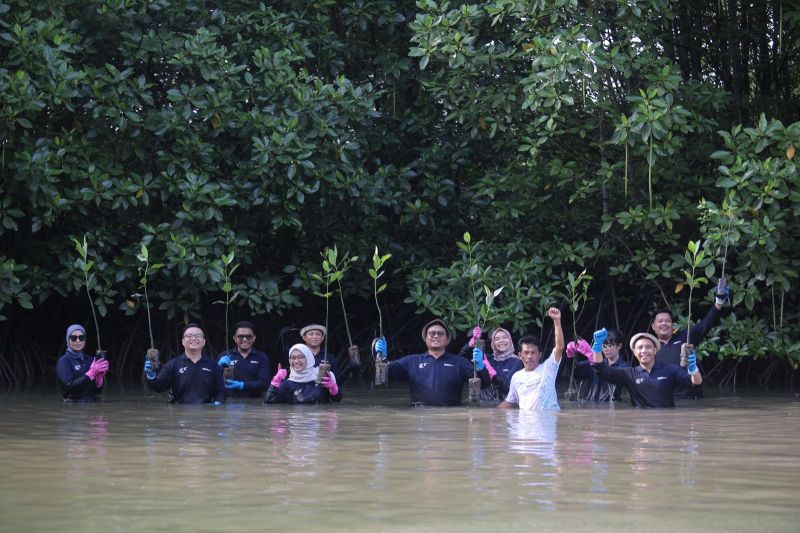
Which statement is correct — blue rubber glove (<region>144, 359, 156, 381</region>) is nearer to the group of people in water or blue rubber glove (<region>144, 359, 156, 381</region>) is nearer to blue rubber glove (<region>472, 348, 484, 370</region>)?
the group of people in water

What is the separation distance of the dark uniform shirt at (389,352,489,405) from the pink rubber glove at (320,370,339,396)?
1.81ft

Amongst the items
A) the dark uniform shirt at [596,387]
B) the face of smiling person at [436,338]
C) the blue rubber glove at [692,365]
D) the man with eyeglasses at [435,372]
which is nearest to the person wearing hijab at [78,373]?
the man with eyeglasses at [435,372]

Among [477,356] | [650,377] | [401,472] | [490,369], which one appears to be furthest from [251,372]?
[401,472]

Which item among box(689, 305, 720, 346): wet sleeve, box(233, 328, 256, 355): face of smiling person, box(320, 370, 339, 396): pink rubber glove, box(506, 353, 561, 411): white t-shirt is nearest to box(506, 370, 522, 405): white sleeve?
box(506, 353, 561, 411): white t-shirt

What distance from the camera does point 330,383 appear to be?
12.7 metres

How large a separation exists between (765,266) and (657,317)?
1312 mm

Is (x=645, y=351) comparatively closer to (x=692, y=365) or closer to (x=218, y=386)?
(x=692, y=365)

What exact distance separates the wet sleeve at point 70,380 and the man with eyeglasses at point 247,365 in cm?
147

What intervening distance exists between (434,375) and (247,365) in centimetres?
240

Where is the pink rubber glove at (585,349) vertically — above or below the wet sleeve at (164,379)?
above

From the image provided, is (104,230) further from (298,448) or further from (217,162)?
(298,448)

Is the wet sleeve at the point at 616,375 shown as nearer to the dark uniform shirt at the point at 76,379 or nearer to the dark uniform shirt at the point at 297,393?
the dark uniform shirt at the point at 297,393

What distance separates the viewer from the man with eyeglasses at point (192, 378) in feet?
41.9

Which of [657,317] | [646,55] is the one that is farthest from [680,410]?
[646,55]
